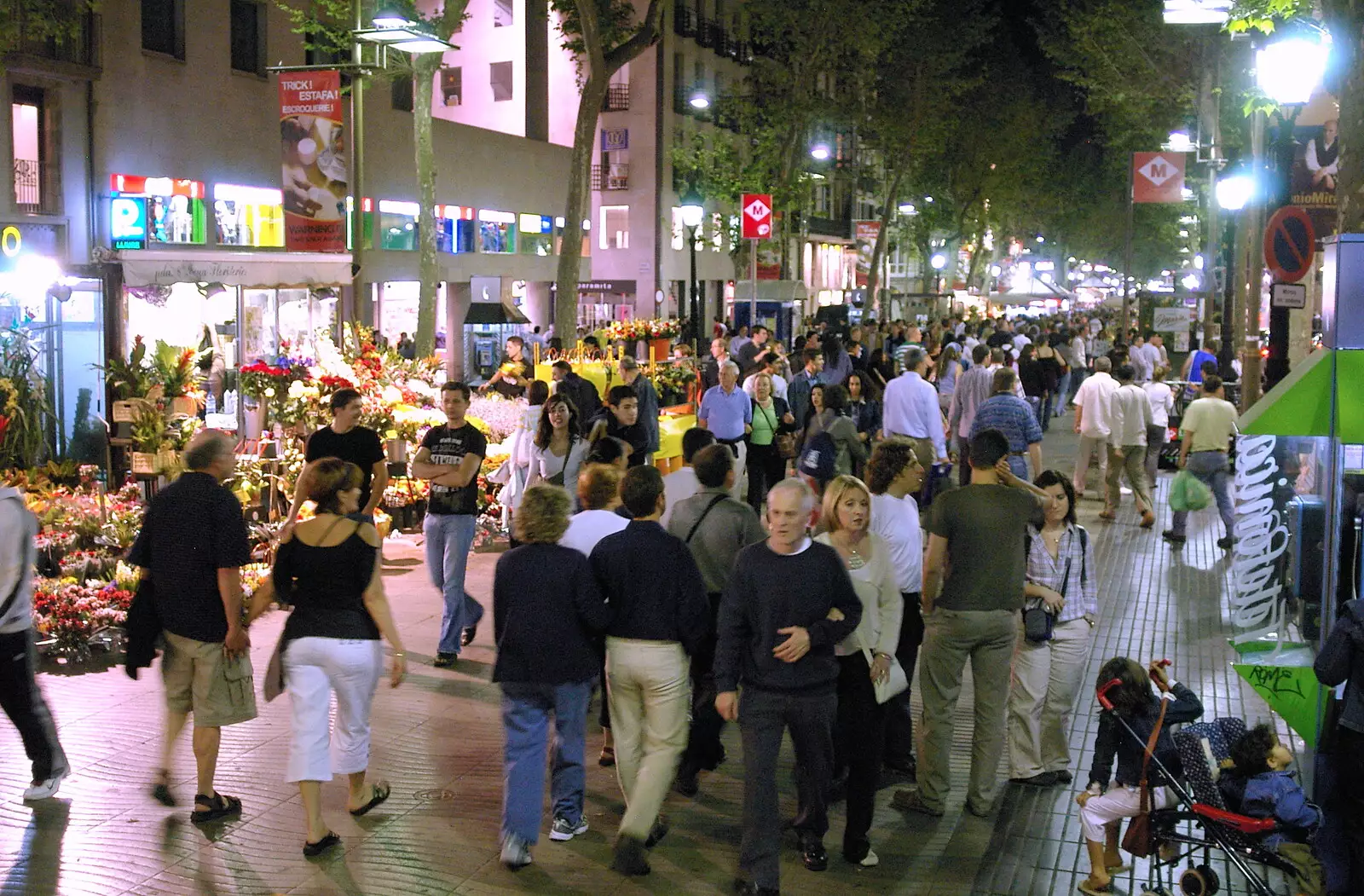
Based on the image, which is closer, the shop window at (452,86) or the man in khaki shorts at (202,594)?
the man in khaki shorts at (202,594)

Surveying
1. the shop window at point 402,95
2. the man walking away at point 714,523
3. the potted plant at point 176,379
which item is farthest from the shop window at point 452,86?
the man walking away at point 714,523

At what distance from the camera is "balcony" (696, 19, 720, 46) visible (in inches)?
1999

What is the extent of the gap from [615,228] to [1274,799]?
43.9m

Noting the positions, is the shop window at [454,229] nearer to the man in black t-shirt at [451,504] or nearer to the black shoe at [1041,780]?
the man in black t-shirt at [451,504]

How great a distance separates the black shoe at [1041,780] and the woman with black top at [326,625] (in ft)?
11.0

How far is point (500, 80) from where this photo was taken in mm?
43625

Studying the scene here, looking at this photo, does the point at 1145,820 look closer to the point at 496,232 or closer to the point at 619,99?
the point at 496,232

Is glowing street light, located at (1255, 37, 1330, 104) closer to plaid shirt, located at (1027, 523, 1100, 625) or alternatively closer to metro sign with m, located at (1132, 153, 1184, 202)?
plaid shirt, located at (1027, 523, 1100, 625)

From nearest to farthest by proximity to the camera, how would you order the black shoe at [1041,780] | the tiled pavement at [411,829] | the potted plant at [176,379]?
the tiled pavement at [411,829] → the black shoe at [1041,780] → the potted plant at [176,379]

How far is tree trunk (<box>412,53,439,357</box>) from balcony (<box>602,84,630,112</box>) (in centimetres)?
2570

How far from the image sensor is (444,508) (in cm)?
925

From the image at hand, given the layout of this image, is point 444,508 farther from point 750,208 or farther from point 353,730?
point 750,208

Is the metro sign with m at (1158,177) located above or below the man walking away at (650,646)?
above

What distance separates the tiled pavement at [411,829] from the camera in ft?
19.7
